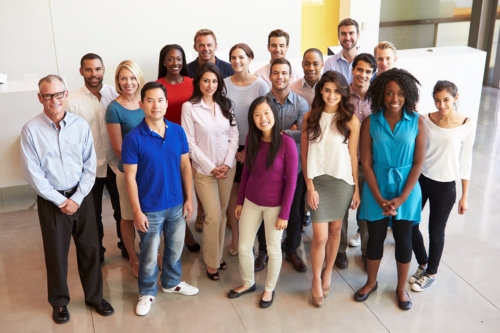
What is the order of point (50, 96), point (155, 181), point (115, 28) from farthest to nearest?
point (115, 28), point (155, 181), point (50, 96)

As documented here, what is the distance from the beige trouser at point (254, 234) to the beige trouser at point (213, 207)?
32 centimetres

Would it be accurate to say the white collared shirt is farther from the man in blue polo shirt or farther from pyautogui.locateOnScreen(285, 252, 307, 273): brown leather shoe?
pyautogui.locateOnScreen(285, 252, 307, 273): brown leather shoe

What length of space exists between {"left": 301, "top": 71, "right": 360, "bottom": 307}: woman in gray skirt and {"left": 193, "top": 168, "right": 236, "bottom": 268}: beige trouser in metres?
0.69

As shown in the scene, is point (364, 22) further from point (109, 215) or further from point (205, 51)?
point (109, 215)

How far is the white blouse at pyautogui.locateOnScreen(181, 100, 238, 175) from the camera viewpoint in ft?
13.1

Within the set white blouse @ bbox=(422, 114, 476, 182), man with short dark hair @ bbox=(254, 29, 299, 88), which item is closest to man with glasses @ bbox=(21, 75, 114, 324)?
man with short dark hair @ bbox=(254, 29, 299, 88)

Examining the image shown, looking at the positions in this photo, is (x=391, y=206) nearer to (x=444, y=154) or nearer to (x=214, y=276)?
(x=444, y=154)

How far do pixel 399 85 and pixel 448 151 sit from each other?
622mm

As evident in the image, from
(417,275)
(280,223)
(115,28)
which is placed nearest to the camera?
(280,223)

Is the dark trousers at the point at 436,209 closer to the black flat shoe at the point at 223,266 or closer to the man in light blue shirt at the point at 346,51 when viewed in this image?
the man in light blue shirt at the point at 346,51

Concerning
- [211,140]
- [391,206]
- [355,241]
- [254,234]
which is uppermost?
[211,140]

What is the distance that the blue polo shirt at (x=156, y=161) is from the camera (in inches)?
140

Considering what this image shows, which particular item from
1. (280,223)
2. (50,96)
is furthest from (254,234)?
(50,96)

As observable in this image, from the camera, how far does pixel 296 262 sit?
4.46 m
